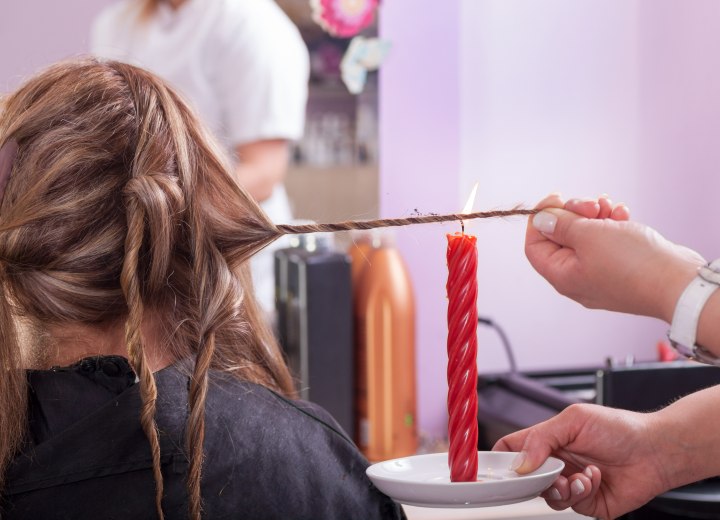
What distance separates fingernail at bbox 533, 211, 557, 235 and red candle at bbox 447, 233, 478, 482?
0.25 m

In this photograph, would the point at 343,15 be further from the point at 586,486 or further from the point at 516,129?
the point at 586,486

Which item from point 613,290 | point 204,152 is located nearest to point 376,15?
point 204,152

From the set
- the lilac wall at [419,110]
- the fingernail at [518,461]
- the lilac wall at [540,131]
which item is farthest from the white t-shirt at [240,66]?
the fingernail at [518,461]

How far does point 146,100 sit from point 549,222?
47cm

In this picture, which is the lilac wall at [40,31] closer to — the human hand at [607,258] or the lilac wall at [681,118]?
the lilac wall at [681,118]

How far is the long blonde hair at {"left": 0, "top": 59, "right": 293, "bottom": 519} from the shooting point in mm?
946

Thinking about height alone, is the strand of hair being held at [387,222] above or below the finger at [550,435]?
above

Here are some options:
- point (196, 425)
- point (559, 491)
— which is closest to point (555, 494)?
point (559, 491)

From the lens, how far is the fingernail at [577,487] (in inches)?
39.0

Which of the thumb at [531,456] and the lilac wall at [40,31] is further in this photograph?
the lilac wall at [40,31]

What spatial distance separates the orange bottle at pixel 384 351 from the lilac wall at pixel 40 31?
980 millimetres

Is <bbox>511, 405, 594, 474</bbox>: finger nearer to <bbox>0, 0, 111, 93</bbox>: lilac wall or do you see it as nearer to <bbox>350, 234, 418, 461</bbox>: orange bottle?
<bbox>350, 234, 418, 461</bbox>: orange bottle

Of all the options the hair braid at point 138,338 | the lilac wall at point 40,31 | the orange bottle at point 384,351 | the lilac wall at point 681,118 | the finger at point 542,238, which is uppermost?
the lilac wall at point 40,31

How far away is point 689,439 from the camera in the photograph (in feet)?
3.39
